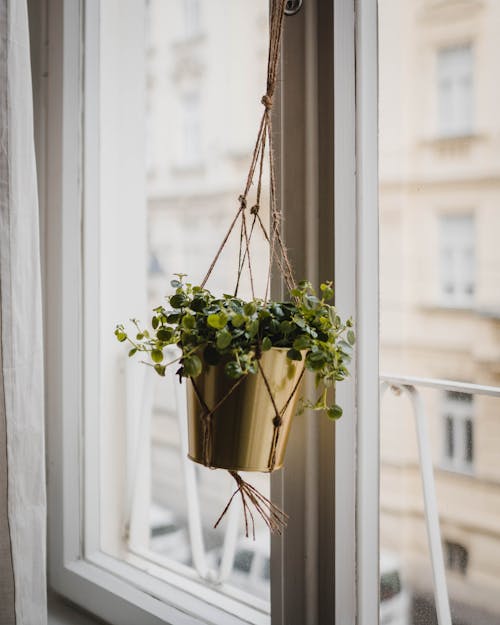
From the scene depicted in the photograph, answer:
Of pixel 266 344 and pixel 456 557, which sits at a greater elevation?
A: pixel 266 344

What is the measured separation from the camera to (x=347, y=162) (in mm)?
859

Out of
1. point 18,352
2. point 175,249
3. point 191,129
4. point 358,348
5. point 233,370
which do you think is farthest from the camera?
point 191,129

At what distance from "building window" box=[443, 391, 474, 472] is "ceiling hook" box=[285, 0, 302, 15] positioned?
3.09 feet

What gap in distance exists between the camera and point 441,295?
2.50 metres

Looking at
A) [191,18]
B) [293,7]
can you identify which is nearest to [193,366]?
[293,7]

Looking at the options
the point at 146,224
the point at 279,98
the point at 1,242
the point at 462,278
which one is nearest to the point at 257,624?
the point at 1,242

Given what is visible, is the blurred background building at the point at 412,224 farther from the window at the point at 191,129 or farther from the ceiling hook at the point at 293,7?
the ceiling hook at the point at 293,7

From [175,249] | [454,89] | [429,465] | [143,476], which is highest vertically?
[454,89]

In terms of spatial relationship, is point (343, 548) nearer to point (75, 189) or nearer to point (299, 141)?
point (299, 141)

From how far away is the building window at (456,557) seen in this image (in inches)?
52.8

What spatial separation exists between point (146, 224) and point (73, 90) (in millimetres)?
483

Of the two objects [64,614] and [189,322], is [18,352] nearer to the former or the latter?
[189,322]

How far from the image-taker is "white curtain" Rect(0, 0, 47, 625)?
0.94 metres

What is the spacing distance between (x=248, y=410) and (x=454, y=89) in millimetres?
2716
